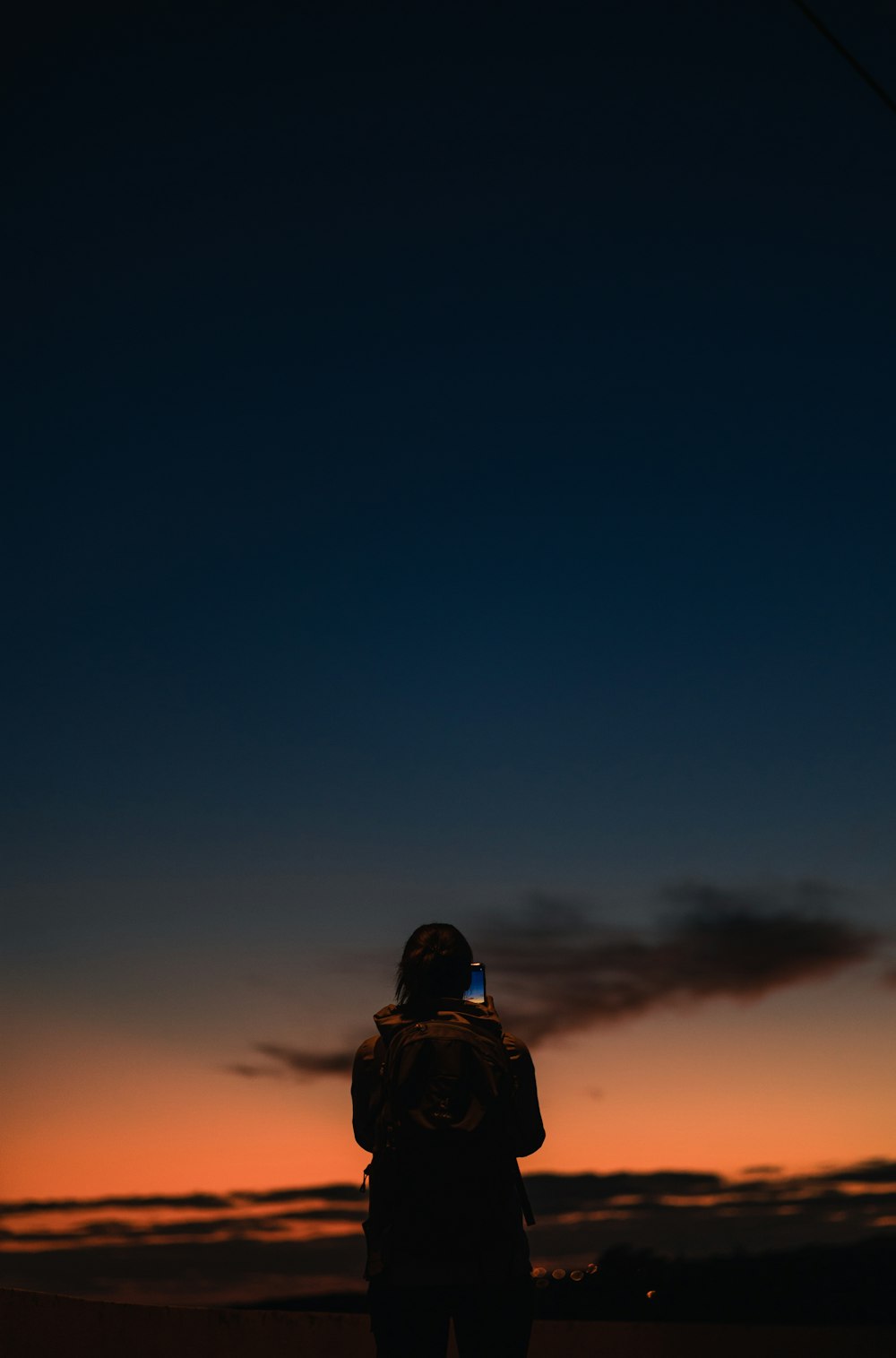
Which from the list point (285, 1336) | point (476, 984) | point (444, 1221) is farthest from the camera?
point (285, 1336)

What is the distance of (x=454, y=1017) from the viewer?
3523mm

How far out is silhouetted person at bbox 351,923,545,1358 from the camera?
10.5 feet

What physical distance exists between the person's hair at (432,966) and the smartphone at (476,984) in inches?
3.9

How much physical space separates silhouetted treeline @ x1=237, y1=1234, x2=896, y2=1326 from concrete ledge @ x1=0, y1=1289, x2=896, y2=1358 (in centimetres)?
Answer: 9

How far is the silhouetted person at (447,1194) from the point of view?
3188 millimetres

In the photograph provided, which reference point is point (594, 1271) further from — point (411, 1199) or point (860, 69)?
point (860, 69)

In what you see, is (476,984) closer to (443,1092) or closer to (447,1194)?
(443,1092)

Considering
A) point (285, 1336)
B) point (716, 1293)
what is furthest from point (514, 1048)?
point (716, 1293)

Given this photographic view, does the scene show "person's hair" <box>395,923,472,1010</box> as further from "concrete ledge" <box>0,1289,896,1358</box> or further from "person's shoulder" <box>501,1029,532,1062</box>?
"concrete ledge" <box>0,1289,896,1358</box>

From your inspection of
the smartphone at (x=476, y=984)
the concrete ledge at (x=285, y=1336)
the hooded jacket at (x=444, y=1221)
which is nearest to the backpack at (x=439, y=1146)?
the hooded jacket at (x=444, y=1221)

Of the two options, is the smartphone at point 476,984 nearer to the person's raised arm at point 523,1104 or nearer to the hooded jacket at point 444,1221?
the person's raised arm at point 523,1104

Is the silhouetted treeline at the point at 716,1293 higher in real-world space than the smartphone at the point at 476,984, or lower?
lower

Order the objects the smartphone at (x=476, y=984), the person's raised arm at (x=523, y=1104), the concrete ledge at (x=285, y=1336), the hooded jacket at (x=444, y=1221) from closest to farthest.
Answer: the hooded jacket at (x=444, y=1221)
the person's raised arm at (x=523, y=1104)
the smartphone at (x=476, y=984)
the concrete ledge at (x=285, y=1336)

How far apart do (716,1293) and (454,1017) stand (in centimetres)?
542
